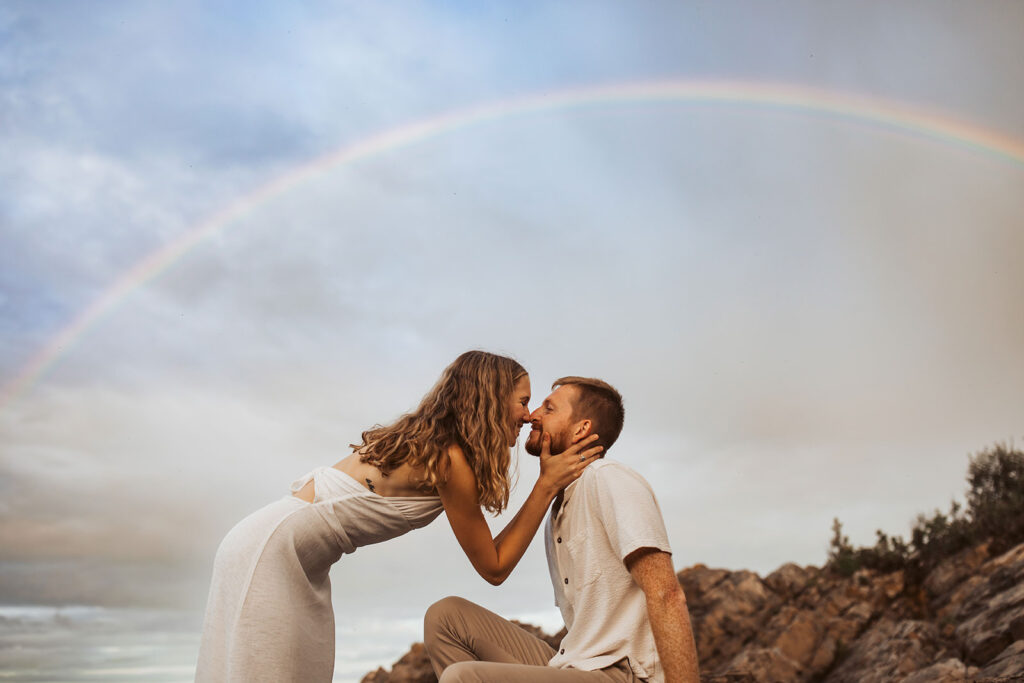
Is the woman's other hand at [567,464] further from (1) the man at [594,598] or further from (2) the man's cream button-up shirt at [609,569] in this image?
(2) the man's cream button-up shirt at [609,569]

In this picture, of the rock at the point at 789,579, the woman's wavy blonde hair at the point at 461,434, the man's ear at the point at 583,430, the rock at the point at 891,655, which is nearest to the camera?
the man's ear at the point at 583,430

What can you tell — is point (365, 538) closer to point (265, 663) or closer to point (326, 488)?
point (326, 488)

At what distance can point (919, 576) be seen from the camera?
13938mm

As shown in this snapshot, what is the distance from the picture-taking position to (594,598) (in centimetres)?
371

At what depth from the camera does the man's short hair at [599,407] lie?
4422mm

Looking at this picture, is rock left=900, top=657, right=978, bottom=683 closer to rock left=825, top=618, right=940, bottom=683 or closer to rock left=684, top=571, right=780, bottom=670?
rock left=825, top=618, right=940, bottom=683

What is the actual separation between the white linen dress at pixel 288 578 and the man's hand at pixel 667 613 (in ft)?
4.78

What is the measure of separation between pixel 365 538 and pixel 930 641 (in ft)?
26.4

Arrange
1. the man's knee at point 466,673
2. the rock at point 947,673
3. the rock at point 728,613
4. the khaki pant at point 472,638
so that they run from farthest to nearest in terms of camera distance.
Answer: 1. the rock at point 728,613
2. the rock at point 947,673
3. the khaki pant at point 472,638
4. the man's knee at point 466,673

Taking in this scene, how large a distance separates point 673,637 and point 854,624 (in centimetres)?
1043

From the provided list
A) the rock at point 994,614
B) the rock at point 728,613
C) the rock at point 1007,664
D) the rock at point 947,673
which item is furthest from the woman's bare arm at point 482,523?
the rock at point 728,613

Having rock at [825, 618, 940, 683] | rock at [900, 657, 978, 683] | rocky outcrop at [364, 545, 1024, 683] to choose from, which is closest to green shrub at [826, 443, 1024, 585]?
rocky outcrop at [364, 545, 1024, 683]

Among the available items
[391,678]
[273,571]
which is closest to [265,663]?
[273,571]

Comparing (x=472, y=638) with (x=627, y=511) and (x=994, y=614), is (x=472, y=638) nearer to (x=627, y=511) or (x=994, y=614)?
(x=627, y=511)
